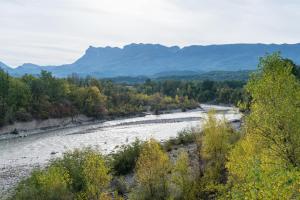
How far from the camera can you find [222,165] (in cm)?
4744

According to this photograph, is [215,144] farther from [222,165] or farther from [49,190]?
[49,190]

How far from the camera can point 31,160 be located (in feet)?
227

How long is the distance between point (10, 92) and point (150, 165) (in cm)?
9245

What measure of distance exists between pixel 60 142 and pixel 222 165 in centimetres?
4906

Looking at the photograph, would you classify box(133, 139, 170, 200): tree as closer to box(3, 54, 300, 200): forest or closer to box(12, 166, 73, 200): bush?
box(3, 54, 300, 200): forest

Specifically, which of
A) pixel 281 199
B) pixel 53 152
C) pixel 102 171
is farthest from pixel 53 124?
pixel 281 199

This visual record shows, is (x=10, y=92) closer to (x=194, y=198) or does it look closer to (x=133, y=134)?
(x=133, y=134)

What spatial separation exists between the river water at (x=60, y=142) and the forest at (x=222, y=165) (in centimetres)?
746

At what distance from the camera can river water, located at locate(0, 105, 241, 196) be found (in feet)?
206

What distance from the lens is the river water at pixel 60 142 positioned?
206 feet

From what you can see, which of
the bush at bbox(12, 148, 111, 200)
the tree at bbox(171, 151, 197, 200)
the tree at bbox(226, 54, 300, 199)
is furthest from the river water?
the tree at bbox(226, 54, 300, 199)

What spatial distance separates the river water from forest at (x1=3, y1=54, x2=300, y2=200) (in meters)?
7.46

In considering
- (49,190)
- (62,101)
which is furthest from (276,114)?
(62,101)

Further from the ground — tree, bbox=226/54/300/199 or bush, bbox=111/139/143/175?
tree, bbox=226/54/300/199
